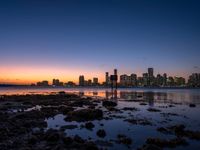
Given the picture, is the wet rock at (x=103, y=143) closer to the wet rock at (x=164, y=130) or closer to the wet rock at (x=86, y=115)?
the wet rock at (x=164, y=130)

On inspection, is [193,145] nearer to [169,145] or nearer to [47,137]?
[169,145]

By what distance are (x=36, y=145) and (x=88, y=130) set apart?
8250 millimetres

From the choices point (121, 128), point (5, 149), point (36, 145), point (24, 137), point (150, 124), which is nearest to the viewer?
point (5, 149)

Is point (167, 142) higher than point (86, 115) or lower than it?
lower

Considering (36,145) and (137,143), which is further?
(137,143)

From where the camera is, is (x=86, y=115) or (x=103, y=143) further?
(x=86, y=115)

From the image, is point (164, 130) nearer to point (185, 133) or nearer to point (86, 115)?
point (185, 133)

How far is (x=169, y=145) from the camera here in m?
19.8

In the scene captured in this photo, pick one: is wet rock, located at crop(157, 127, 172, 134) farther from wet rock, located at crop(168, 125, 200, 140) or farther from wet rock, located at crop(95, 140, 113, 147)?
wet rock, located at crop(95, 140, 113, 147)

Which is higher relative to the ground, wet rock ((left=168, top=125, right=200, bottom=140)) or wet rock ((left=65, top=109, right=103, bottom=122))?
wet rock ((left=65, top=109, right=103, bottom=122))

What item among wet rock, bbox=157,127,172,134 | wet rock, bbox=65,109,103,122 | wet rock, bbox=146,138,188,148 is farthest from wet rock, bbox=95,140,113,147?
wet rock, bbox=65,109,103,122

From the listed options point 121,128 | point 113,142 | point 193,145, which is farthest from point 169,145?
point 121,128

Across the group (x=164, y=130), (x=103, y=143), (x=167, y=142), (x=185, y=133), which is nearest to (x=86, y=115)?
(x=164, y=130)

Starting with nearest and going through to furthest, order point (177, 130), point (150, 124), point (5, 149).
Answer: point (5, 149) < point (177, 130) < point (150, 124)
